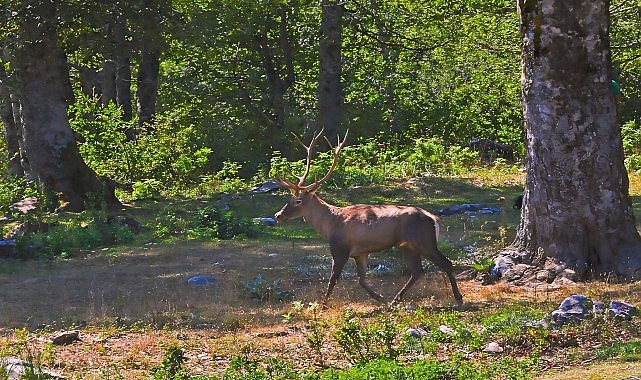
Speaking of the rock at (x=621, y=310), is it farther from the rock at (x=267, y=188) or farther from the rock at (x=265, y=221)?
the rock at (x=267, y=188)

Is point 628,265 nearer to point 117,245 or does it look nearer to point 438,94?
point 117,245

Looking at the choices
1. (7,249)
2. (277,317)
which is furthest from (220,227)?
(277,317)

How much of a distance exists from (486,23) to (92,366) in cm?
2075

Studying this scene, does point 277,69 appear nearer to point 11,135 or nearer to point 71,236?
point 11,135

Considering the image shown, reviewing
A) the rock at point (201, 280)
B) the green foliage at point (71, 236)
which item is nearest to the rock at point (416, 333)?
the rock at point (201, 280)

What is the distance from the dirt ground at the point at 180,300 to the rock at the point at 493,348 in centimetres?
121

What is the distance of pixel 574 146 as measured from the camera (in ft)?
37.2

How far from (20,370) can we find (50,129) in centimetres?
1182

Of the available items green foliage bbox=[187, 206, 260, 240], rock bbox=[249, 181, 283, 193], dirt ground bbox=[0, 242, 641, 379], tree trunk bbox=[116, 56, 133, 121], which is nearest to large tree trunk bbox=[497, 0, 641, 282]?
dirt ground bbox=[0, 242, 641, 379]

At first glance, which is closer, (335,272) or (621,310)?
(621,310)

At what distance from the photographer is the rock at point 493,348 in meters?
8.32

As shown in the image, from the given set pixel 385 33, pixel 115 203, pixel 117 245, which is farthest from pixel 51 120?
pixel 385 33

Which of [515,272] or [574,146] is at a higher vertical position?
[574,146]

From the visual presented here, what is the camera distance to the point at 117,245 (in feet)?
52.9
